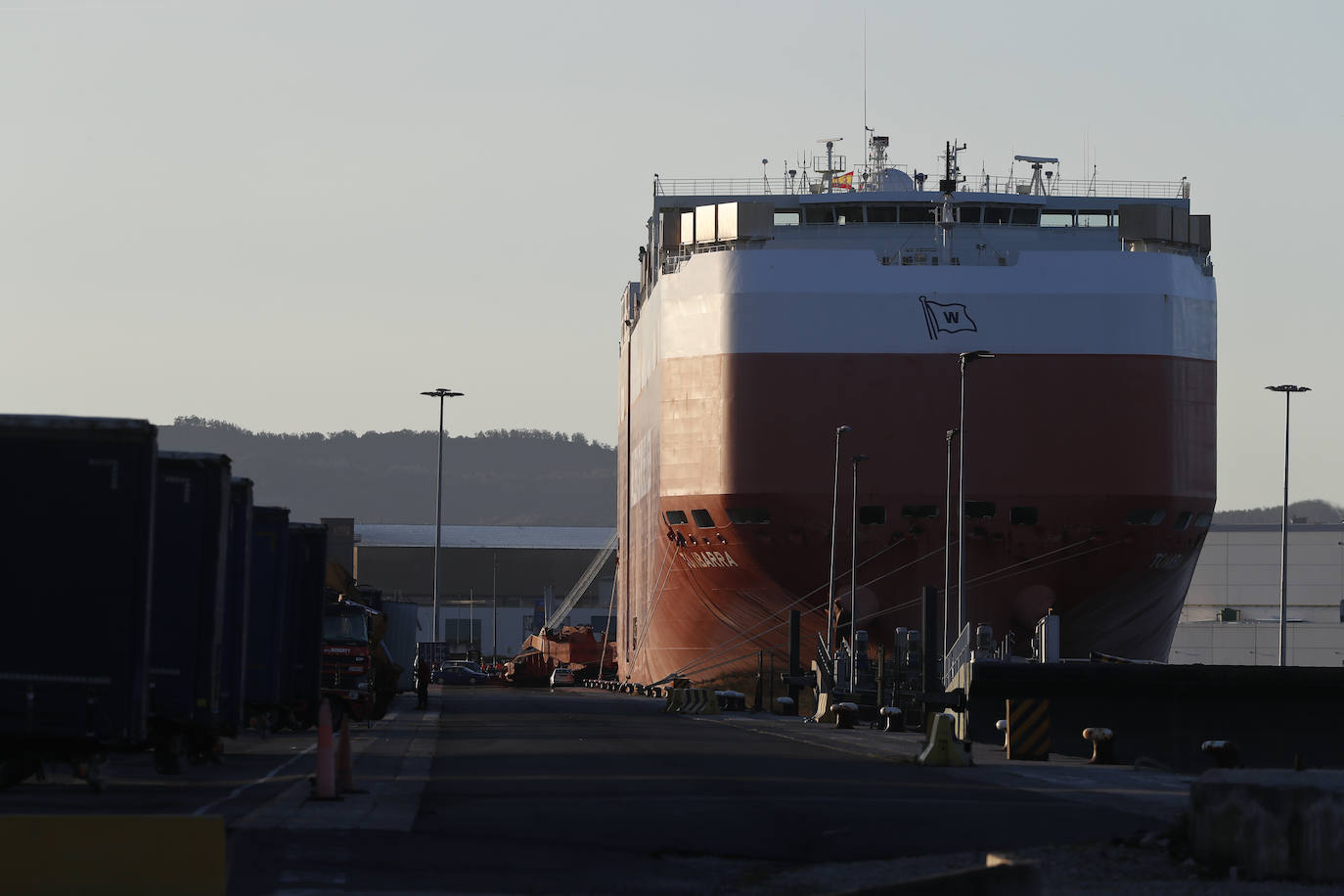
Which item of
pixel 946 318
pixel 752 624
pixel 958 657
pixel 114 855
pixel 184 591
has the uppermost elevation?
pixel 946 318

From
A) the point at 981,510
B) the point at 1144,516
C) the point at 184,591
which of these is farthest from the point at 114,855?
the point at 1144,516

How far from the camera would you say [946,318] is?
49.3 meters

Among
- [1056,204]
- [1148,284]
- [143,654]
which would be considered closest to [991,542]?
[1148,284]

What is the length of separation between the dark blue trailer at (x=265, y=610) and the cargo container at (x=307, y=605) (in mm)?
3197

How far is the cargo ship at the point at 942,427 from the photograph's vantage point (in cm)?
4872

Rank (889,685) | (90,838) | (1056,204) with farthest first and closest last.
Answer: (1056,204)
(889,685)
(90,838)

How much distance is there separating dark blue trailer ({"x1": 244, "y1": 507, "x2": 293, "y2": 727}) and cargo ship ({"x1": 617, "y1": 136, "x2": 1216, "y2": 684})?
24.0m

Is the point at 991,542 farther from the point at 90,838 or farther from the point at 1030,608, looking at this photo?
the point at 90,838

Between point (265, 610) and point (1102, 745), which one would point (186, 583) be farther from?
point (1102, 745)

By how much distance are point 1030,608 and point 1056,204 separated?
15.3 meters

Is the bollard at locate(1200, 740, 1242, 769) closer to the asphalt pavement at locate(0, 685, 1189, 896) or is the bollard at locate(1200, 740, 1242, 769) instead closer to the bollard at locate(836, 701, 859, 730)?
the asphalt pavement at locate(0, 685, 1189, 896)

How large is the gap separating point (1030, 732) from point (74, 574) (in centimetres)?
1491

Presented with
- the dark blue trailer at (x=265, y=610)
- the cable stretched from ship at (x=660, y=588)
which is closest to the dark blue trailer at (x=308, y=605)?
the dark blue trailer at (x=265, y=610)

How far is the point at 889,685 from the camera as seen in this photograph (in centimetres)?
4200
